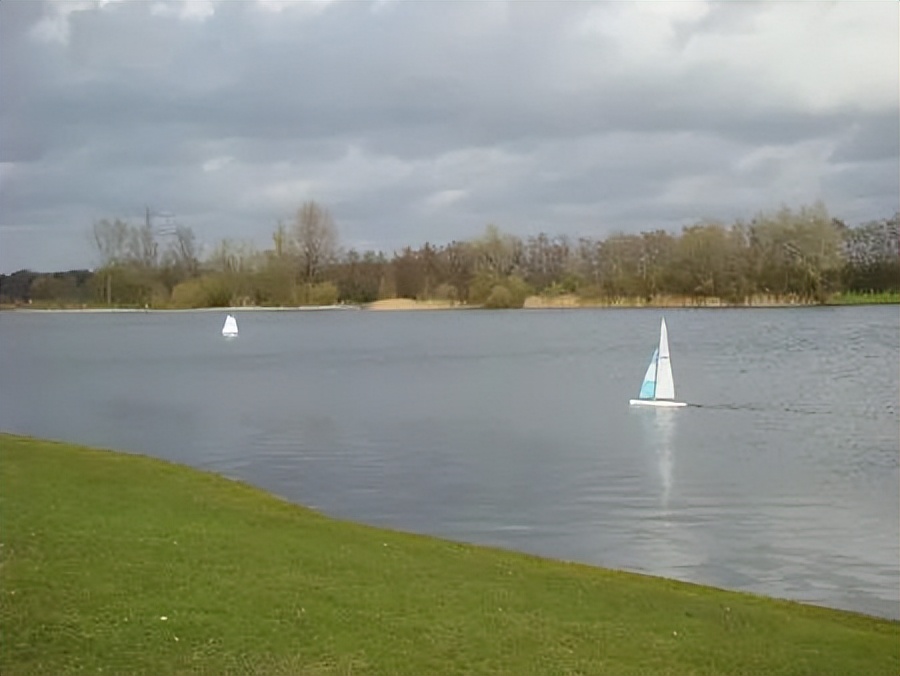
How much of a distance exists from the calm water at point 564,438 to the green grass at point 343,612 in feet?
9.72

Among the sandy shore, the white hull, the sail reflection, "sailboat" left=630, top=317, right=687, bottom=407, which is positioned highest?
the sandy shore

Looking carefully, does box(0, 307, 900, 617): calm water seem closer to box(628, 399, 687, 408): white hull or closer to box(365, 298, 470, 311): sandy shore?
box(628, 399, 687, 408): white hull

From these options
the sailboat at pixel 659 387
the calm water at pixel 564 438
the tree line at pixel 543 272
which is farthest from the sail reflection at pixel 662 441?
the tree line at pixel 543 272

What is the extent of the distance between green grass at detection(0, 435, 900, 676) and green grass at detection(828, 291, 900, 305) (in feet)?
345

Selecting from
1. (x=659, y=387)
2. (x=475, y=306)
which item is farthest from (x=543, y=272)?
(x=659, y=387)

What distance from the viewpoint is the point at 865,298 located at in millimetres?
111938

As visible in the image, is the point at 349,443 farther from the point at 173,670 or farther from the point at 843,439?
the point at 173,670

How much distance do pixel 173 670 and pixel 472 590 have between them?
3.38 m

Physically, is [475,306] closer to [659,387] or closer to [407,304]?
[407,304]

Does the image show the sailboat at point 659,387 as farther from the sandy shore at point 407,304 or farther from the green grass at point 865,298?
the sandy shore at point 407,304

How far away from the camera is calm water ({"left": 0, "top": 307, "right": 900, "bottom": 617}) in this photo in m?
15.4

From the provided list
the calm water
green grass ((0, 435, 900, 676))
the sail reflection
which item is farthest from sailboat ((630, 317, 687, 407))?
green grass ((0, 435, 900, 676))

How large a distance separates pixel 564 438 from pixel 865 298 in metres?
92.9

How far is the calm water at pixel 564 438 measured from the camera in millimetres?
15445
